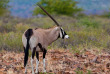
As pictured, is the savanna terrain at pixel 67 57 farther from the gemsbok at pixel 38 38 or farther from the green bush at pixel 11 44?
the gemsbok at pixel 38 38

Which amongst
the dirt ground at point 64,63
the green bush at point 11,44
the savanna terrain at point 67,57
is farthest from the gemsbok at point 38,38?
the green bush at point 11,44

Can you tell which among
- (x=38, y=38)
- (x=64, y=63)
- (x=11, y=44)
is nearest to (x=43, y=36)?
(x=38, y=38)

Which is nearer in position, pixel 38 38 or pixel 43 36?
pixel 38 38

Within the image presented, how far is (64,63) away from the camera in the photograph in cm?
733

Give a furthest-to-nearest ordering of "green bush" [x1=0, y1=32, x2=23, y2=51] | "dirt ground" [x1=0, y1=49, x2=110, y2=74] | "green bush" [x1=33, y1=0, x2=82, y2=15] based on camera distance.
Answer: "green bush" [x1=33, y1=0, x2=82, y2=15] → "green bush" [x1=0, y1=32, x2=23, y2=51] → "dirt ground" [x1=0, y1=49, x2=110, y2=74]

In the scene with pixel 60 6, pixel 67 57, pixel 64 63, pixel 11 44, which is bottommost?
pixel 64 63

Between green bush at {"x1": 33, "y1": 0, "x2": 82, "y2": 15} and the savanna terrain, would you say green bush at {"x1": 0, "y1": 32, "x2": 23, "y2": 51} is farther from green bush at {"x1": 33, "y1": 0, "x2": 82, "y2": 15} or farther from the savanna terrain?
green bush at {"x1": 33, "y1": 0, "x2": 82, "y2": 15}

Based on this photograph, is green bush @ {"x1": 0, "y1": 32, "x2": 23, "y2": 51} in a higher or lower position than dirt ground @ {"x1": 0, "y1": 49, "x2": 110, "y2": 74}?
higher

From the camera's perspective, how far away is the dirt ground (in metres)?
6.53

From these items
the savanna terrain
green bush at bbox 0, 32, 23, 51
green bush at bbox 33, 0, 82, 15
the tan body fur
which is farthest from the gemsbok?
green bush at bbox 33, 0, 82, 15

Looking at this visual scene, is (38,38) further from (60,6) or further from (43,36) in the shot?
(60,6)

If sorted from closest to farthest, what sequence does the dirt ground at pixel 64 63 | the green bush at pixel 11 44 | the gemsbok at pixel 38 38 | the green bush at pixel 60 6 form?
the gemsbok at pixel 38 38 → the dirt ground at pixel 64 63 → the green bush at pixel 11 44 → the green bush at pixel 60 6

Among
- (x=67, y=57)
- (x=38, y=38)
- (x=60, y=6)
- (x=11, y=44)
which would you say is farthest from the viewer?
(x=60, y=6)

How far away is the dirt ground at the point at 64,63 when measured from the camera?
653cm
